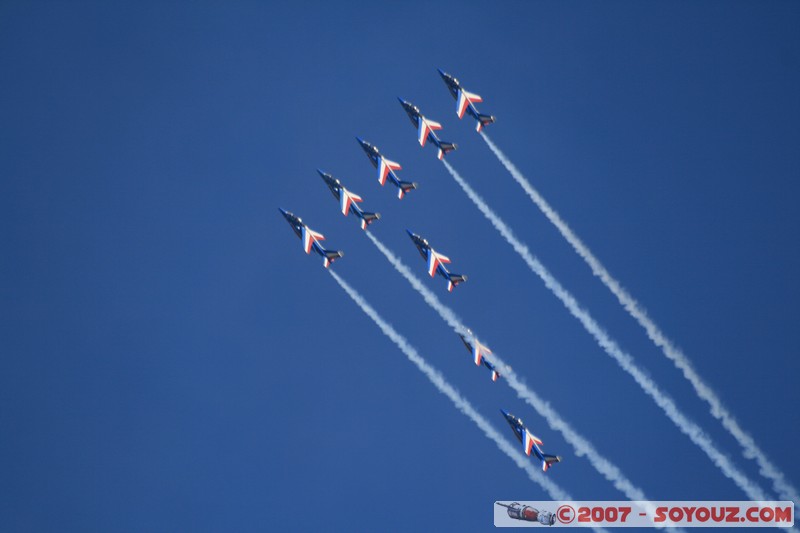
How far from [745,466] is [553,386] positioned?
759 inches

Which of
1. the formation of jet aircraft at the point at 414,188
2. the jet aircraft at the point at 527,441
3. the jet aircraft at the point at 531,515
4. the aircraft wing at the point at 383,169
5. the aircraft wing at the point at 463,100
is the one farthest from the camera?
the jet aircraft at the point at 531,515

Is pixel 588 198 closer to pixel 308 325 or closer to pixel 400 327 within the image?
pixel 400 327

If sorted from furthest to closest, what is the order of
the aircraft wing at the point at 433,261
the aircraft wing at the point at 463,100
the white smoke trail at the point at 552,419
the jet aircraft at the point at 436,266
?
the aircraft wing at the point at 463,100 < the aircraft wing at the point at 433,261 < the jet aircraft at the point at 436,266 < the white smoke trail at the point at 552,419

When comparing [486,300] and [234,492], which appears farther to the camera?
[486,300]

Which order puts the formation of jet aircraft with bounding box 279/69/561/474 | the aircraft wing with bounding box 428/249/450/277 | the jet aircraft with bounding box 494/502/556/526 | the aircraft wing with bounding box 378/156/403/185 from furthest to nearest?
1. the jet aircraft with bounding box 494/502/556/526
2. the aircraft wing with bounding box 378/156/403/185
3. the formation of jet aircraft with bounding box 279/69/561/474
4. the aircraft wing with bounding box 428/249/450/277

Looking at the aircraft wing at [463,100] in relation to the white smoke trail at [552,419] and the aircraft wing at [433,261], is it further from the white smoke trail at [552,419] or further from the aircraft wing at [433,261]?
the white smoke trail at [552,419]

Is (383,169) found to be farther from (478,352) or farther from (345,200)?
(478,352)

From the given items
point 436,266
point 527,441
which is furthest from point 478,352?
point 527,441

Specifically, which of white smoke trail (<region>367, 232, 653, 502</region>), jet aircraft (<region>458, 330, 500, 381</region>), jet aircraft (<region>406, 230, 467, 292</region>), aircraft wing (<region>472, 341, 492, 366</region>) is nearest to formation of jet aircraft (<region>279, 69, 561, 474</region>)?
jet aircraft (<region>406, 230, 467, 292</region>)

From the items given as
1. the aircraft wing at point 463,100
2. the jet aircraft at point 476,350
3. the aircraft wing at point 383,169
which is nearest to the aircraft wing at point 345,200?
the aircraft wing at point 383,169

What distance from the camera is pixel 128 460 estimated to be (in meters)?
88.3

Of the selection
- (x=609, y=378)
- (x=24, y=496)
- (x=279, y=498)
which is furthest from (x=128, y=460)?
(x=609, y=378)

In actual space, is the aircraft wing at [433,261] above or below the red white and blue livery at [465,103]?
below

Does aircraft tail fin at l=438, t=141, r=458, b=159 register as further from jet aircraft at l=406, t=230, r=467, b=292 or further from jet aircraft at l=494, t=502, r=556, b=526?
jet aircraft at l=494, t=502, r=556, b=526
